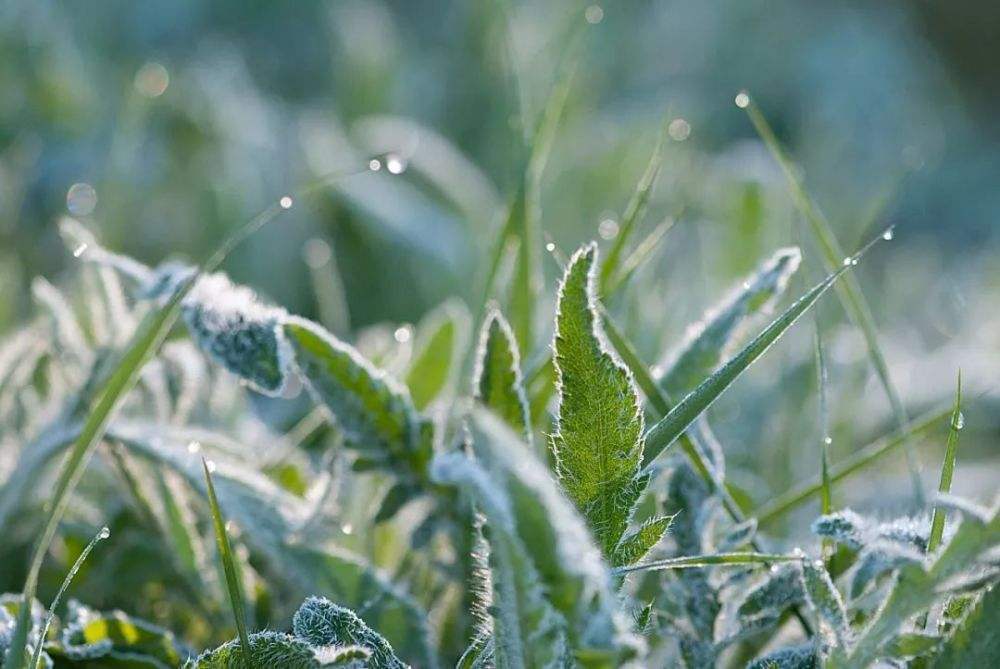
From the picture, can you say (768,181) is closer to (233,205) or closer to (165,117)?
(233,205)

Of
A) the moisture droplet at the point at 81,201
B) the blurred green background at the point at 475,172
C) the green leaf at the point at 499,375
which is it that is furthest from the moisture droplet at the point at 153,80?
the green leaf at the point at 499,375

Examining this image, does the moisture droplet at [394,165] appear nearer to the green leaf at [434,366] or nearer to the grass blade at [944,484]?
the green leaf at [434,366]

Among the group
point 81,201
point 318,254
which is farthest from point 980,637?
point 81,201

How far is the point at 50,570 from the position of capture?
3.10 ft

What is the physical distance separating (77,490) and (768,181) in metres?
1.05

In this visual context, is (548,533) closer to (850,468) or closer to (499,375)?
(499,375)

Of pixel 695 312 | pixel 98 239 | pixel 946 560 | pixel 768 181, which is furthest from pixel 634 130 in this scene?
pixel 946 560

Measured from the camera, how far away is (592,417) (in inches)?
24.5

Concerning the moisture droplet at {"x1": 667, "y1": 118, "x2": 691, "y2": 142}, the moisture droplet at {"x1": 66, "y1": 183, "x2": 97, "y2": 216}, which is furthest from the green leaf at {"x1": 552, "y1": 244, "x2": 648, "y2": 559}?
the moisture droplet at {"x1": 66, "y1": 183, "x2": 97, "y2": 216}

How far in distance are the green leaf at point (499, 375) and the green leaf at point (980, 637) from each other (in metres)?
0.27

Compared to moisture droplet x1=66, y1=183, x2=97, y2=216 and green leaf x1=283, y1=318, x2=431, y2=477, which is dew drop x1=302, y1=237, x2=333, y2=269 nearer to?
moisture droplet x1=66, y1=183, x2=97, y2=216

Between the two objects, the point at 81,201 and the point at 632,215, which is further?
the point at 81,201

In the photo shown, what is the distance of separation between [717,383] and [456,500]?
262 millimetres

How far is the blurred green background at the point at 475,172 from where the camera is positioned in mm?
1395
